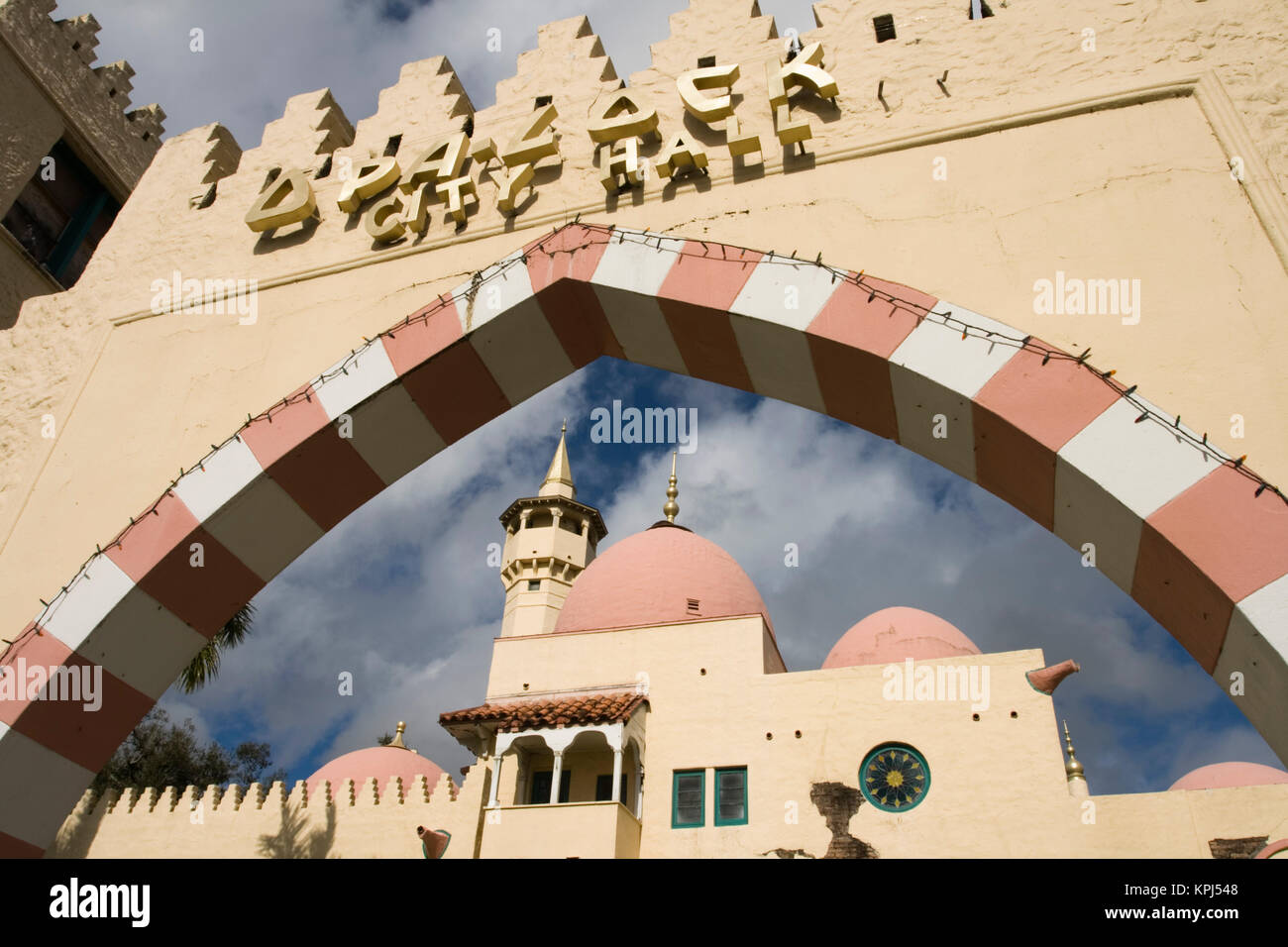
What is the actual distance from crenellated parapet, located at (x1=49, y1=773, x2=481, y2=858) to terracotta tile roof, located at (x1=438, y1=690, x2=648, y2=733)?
1.25 m

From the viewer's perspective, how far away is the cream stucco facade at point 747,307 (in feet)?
8.45

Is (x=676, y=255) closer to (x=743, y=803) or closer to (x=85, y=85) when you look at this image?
(x=85, y=85)

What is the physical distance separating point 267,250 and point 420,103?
105cm

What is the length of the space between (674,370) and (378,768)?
1959 cm

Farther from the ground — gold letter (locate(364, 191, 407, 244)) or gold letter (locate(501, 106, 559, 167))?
gold letter (locate(501, 106, 559, 167))

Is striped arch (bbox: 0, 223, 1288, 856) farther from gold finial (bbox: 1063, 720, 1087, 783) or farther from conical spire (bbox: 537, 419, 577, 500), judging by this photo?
conical spire (bbox: 537, 419, 577, 500)

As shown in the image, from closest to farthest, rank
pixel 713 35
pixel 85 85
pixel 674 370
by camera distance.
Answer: pixel 674 370, pixel 713 35, pixel 85 85

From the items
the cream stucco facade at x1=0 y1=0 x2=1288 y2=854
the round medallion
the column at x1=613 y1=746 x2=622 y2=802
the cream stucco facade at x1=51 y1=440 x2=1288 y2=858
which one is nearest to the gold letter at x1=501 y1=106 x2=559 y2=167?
the cream stucco facade at x1=0 y1=0 x2=1288 y2=854

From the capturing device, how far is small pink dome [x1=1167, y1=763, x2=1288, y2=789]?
63.5ft

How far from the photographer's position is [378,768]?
69.0ft

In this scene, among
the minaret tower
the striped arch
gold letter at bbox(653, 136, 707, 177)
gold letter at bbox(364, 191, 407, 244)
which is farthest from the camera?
the minaret tower

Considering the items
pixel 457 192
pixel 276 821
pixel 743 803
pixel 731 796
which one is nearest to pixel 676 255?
pixel 457 192

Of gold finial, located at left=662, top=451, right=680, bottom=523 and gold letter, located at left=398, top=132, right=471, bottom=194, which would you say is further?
gold finial, located at left=662, top=451, right=680, bottom=523
